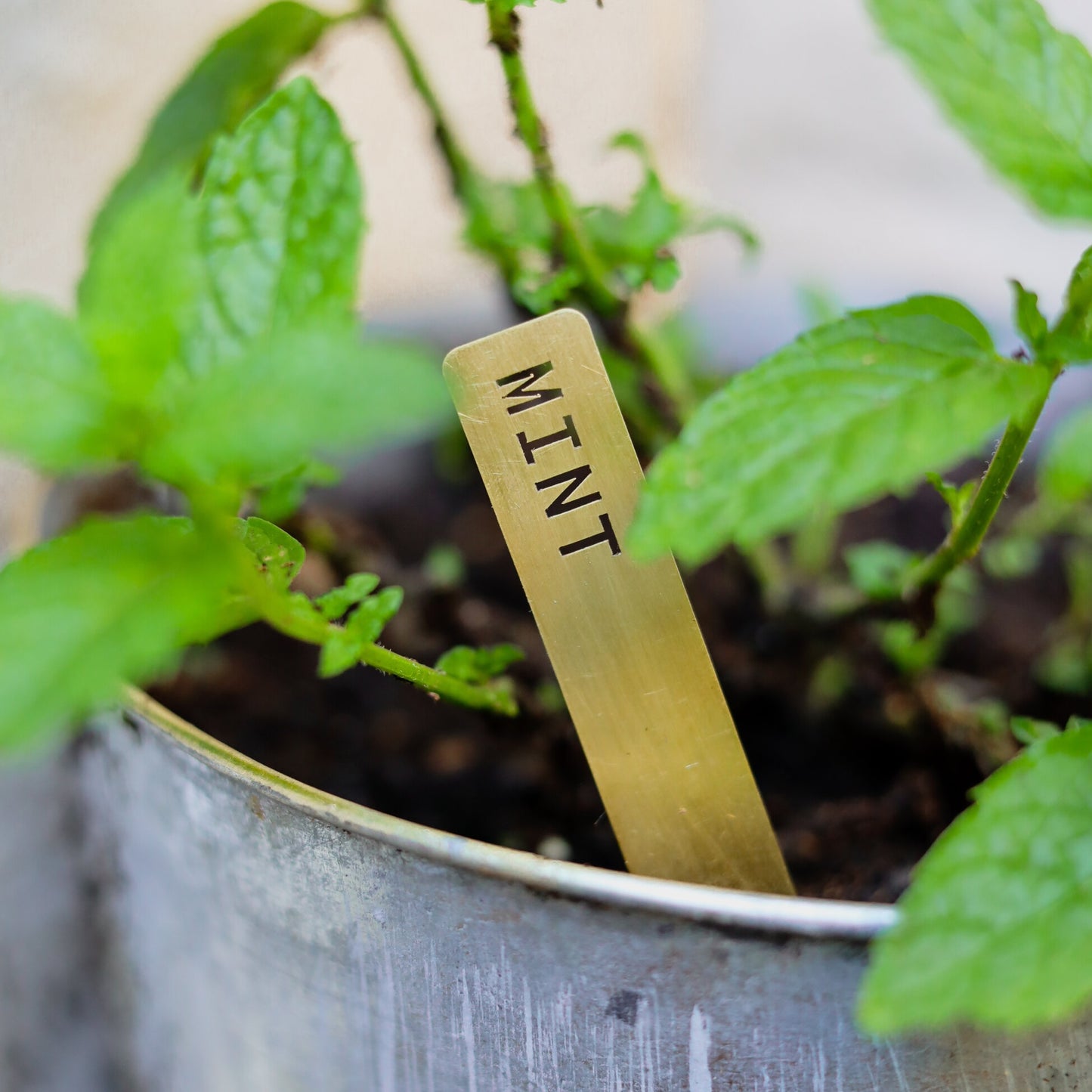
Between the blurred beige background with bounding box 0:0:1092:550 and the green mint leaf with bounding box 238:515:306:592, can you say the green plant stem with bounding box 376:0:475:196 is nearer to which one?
the blurred beige background with bounding box 0:0:1092:550

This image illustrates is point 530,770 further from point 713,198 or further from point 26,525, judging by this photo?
point 713,198

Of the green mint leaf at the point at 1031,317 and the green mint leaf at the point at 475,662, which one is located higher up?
the green mint leaf at the point at 1031,317

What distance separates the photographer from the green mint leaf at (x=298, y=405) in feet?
0.80

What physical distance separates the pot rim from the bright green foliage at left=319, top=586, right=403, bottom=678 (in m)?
0.04

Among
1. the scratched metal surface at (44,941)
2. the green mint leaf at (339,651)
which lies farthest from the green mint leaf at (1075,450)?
the scratched metal surface at (44,941)

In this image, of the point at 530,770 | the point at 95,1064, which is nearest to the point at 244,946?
the point at 530,770

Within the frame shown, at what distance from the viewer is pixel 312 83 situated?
372 millimetres

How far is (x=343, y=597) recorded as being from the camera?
360 millimetres

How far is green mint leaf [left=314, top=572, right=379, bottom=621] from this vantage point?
1.18 ft

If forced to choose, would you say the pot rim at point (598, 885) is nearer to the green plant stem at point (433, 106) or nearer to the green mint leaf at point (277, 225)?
the green mint leaf at point (277, 225)

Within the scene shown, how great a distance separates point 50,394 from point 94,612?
64 mm

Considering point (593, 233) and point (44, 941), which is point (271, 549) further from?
point (44, 941)

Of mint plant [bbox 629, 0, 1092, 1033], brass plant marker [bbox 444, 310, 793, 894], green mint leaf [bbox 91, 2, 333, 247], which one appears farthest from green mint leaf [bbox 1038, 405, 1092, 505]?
green mint leaf [bbox 91, 2, 333, 247]

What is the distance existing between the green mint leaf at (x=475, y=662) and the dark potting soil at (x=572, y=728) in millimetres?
79
